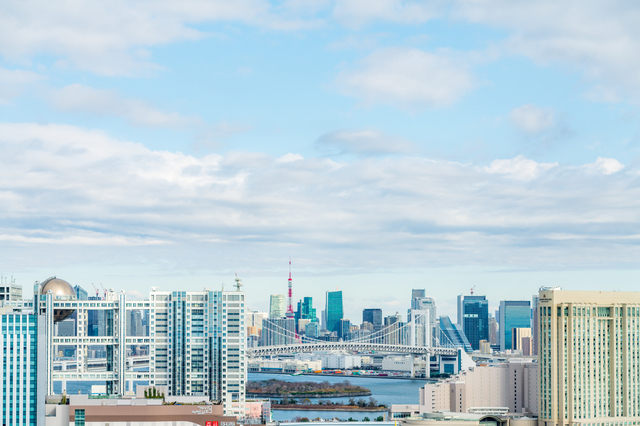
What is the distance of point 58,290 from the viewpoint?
4341 centimetres

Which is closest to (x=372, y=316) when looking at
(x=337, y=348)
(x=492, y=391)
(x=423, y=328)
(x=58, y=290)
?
(x=423, y=328)

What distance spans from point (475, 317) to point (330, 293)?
27.7m

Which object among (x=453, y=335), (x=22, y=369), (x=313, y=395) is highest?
(x=22, y=369)

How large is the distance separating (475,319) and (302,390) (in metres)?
66.4

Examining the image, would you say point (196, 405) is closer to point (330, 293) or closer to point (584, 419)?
point (584, 419)

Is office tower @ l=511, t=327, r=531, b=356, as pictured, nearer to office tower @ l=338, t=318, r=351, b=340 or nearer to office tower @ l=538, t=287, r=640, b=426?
office tower @ l=338, t=318, r=351, b=340

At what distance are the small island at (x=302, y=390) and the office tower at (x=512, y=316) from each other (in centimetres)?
5816

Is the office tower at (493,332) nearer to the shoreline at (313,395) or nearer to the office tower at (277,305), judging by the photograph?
the office tower at (277,305)

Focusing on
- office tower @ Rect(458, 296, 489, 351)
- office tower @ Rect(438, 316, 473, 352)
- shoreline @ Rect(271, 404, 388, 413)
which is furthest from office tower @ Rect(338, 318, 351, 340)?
shoreline @ Rect(271, 404, 388, 413)

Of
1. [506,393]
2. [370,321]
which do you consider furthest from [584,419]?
[370,321]

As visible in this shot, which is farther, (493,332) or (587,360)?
(493,332)

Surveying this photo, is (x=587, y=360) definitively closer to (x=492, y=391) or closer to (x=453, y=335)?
(x=492, y=391)

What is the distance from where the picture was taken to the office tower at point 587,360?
41.8 metres

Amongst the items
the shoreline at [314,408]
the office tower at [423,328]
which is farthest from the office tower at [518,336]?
the shoreline at [314,408]
